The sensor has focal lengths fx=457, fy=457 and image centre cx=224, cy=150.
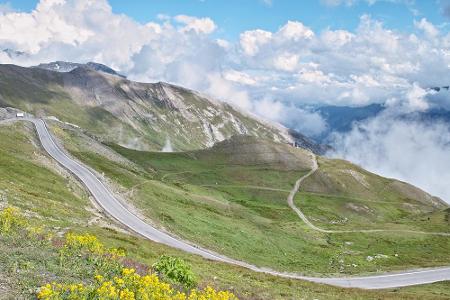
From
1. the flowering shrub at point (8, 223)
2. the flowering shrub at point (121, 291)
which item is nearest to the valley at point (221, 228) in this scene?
the flowering shrub at point (8, 223)

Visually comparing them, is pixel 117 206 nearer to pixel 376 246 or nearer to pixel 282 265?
pixel 282 265

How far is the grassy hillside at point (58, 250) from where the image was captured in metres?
20.8

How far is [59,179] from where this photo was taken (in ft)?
289

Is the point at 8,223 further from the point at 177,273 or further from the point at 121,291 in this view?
the point at 121,291

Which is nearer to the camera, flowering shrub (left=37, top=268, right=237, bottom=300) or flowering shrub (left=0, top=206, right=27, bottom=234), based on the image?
flowering shrub (left=37, top=268, right=237, bottom=300)

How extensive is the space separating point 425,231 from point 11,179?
117 metres

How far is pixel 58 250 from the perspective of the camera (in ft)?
85.7

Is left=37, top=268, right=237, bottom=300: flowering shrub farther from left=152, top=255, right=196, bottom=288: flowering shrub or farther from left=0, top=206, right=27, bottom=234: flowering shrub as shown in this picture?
left=0, top=206, right=27, bottom=234: flowering shrub

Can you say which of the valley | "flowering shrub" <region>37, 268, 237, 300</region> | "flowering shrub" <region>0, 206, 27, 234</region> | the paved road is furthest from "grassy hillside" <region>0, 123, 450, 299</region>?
the paved road

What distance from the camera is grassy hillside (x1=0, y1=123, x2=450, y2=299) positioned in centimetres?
2075

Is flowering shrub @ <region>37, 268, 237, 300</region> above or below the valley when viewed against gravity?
above

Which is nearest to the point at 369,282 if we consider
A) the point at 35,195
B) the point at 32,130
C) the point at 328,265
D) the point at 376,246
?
the point at 328,265

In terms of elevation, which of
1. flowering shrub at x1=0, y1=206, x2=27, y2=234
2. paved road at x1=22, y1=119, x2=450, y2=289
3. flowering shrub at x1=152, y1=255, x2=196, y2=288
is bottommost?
paved road at x1=22, y1=119, x2=450, y2=289

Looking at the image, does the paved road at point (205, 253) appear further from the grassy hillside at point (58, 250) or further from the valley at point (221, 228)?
the grassy hillside at point (58, 250)
